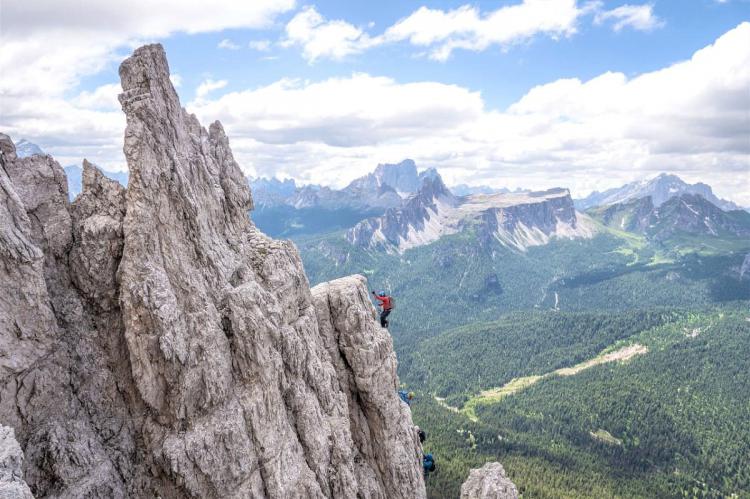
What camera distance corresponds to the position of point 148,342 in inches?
1105

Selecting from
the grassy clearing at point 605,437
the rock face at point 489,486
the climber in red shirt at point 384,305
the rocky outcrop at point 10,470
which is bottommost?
the grassy clearing at point 605,437

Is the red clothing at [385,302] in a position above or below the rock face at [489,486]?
above

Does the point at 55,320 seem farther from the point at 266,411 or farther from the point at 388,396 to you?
the point at 388,396

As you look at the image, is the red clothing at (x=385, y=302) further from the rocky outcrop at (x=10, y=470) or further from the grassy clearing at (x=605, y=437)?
the grassy clearing at (x=605, y=437)

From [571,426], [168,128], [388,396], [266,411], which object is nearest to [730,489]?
[571,426]

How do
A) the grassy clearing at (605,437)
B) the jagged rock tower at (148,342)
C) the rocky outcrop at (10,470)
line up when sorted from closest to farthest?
the rocky outcrop at (10,470)
the jagged rock tower at (148,342)
the grassy clearing at (605,437)

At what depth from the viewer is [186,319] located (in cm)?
2952

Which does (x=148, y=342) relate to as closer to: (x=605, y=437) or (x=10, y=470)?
(x=10, y=470)

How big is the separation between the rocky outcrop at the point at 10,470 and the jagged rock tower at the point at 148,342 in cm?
455

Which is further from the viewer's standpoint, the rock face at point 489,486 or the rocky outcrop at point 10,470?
the rock face at point 489,486

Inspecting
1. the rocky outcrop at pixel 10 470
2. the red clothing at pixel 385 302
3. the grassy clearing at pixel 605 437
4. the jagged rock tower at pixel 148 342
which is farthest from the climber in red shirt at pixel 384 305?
the grassy clearing at pixel 605 437

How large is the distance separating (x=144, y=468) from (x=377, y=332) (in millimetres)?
21600

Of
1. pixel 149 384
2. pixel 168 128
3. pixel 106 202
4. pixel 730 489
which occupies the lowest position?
pixel 730 489

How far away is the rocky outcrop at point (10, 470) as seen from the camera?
57.5ft
